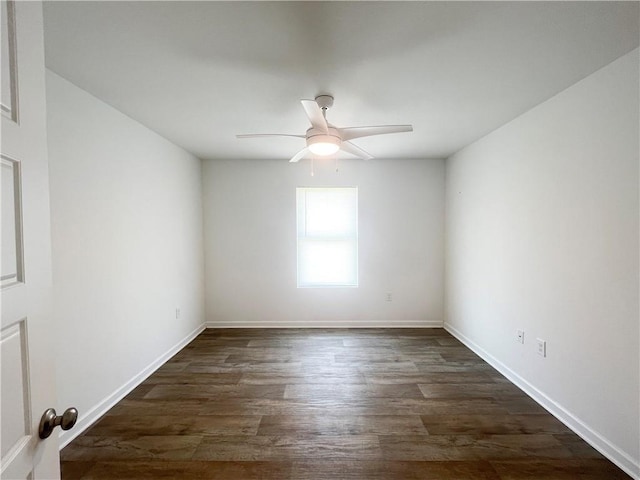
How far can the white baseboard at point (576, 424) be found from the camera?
5.42 feet

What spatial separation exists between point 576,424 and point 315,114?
2710mm

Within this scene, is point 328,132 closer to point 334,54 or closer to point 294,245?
point 334,54

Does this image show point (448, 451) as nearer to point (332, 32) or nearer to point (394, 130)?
point (394, 130)

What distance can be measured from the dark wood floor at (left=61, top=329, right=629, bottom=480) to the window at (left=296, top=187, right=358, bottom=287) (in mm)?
1331

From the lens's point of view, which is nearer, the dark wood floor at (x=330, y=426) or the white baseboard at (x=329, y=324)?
the dark wood floor at (x=330, y=426)

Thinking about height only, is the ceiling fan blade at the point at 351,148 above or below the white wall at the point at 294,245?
above

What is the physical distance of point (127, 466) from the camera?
5.62ft

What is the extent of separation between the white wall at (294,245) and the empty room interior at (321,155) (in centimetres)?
60

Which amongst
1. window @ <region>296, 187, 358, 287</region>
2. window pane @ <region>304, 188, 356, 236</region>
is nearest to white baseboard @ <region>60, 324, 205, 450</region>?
window @ <region>296, 187, 358, 287</region>

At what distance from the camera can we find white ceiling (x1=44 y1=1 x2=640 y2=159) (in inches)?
53.5

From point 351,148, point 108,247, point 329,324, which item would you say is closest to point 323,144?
point 351,148

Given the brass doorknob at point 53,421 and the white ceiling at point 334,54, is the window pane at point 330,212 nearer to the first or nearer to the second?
the white ceiling at point 334,54

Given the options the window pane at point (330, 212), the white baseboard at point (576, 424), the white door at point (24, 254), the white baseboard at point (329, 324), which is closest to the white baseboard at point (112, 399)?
the white baseboard at point (329, 324)

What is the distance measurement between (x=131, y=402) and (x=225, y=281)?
1932 mm
